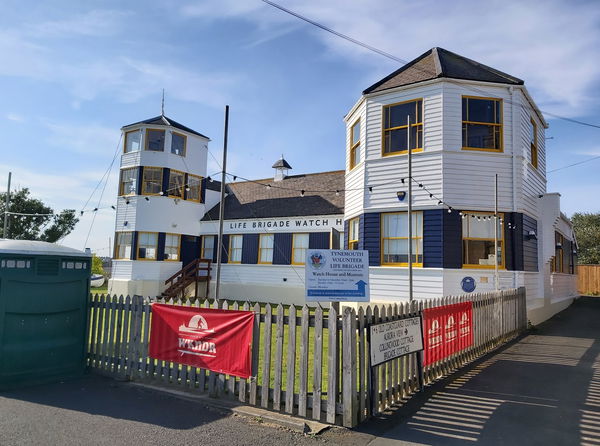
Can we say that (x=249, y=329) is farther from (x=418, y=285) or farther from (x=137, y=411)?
(x=418, y=285)

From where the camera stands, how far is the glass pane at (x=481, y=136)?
14.6m

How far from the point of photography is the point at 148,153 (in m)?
24.8

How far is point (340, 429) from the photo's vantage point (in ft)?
17.1

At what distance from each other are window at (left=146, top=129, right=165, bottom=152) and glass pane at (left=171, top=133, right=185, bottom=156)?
1.92 feet

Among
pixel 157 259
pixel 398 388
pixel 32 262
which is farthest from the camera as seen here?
pixel 157 259

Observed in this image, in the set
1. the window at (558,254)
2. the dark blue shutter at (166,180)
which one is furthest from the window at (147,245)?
the window at (558,254)

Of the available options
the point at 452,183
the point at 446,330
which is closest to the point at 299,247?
the point at 452,183

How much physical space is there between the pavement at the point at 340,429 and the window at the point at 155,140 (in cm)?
1966

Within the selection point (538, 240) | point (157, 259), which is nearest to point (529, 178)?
point (538, 240)

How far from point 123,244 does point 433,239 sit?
59.5 ft

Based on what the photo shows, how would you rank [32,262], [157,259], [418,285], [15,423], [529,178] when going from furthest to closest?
1. [157,259]
2. [529,178]
3. [418,285]
4. [32,262]
5. [15,423]

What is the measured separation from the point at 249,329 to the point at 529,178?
44.1 ft

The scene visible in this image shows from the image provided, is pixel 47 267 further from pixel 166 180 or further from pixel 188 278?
pixel 166 180

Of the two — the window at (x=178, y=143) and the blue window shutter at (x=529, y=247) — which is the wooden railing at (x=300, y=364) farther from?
the window at (x=178, y=143)
